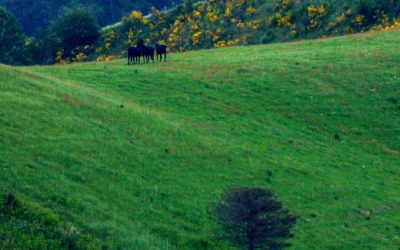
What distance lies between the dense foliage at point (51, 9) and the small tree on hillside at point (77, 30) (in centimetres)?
6196

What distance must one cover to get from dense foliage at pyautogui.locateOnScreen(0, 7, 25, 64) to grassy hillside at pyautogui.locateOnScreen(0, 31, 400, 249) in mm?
38334

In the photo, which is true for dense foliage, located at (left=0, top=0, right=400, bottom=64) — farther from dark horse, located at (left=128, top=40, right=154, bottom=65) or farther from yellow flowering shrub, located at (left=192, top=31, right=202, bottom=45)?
dark horse, located at (left=128, top=40, right=154, bottom=65)

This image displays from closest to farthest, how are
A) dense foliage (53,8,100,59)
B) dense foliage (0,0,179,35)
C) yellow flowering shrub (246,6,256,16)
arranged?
1. yellow flowering shrub (246,6,256,16)
2. dense foliage (53,8,100,59)
3. dense foliage (0,0,179,35)

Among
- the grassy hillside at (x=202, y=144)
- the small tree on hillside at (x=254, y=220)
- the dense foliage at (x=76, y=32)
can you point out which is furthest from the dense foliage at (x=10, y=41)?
the small tree on hillside at (x=254, y=220)

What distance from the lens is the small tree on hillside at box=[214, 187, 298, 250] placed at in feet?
60.3

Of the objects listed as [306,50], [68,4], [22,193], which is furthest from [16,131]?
[68,4]

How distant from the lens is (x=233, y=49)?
190ft

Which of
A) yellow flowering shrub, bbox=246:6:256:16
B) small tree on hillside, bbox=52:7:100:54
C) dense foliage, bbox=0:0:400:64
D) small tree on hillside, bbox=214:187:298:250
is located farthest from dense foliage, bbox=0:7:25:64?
small tree on hillside, bbox=214:187:298:250

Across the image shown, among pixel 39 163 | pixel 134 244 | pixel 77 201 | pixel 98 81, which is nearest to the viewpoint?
pixel 134 244

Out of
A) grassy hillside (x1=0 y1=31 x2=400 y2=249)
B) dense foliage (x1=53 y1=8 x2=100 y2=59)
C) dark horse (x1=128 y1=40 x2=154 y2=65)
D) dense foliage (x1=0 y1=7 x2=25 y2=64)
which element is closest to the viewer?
grassy hillside (x1=0 y1=31 x2=400 y2=249)

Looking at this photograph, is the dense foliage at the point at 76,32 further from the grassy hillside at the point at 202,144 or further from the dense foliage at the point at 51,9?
the dense foliage at the point at 51,9

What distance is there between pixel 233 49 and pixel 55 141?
36.5 m

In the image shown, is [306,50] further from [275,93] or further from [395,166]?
[395,166]

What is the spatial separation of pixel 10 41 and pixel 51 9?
75.5m
